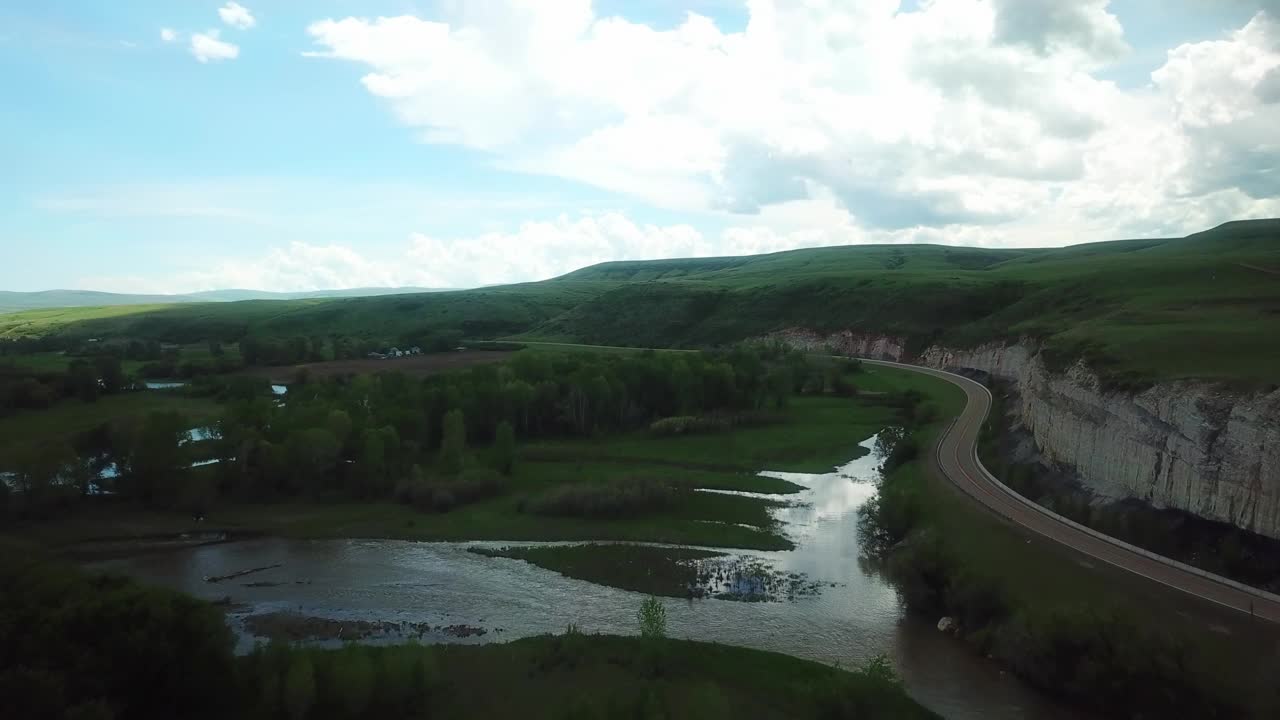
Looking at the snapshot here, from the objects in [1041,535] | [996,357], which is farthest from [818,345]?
[1041,535]

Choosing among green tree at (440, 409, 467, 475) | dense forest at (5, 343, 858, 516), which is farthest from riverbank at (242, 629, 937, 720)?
green tree at (440, 409, 467, 475)

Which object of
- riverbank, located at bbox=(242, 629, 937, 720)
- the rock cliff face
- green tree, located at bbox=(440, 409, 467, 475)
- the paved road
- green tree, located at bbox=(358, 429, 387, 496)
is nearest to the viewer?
riverbank, located at bbox=(242, 629, 937, 720)

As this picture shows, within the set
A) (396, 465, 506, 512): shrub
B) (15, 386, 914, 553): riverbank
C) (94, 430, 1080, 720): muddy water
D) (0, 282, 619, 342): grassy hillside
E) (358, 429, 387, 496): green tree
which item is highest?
(0, 282, 619, 342): grassy hillside

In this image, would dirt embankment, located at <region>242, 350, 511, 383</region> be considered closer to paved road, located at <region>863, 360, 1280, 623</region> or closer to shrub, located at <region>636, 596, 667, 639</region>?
paved road, located at <region>863, 360, 1280, 623</region>

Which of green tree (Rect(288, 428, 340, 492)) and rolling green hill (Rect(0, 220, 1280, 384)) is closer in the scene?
rolling green hill (Rect(0, 220, 1280, 384))

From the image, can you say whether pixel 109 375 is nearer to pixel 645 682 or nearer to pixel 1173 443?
pixel 645 682

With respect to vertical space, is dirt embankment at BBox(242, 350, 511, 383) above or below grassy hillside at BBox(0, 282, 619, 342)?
below
